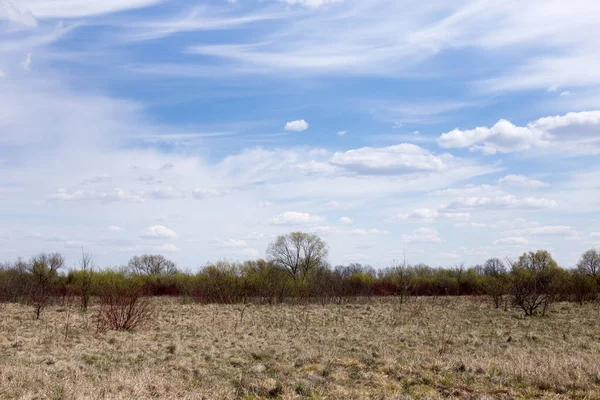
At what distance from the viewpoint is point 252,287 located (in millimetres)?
32875

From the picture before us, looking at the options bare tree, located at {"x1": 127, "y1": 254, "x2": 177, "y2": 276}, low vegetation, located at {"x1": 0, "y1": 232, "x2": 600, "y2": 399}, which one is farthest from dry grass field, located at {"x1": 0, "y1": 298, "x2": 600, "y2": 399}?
bare tree, located at {"x1": 127, "y1": 254, "x2": 177, "y2": 276}

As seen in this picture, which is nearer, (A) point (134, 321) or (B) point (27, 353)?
(B) point (27, 353)

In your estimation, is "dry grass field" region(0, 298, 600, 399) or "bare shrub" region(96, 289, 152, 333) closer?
"dry grass field" region(0, 298, 600, 399)

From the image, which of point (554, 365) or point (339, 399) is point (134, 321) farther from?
point (554, 365)

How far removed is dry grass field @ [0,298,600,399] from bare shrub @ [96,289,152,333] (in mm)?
376

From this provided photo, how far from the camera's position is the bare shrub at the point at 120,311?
15.7 metres

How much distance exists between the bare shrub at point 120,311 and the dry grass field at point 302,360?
1.23 ft

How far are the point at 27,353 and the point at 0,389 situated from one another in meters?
3.95

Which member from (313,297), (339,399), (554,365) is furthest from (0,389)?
(313,297)

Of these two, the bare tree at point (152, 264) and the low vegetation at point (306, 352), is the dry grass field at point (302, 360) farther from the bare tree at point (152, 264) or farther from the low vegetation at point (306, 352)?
the bare tree at point (152, 264)

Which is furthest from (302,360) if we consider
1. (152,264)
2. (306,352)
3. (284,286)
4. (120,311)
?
(152,264)

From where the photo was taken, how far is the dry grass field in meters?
7.53

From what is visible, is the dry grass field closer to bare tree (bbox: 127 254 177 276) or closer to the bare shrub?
the bare shrub

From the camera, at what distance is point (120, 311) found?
16.2 m
